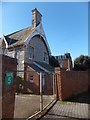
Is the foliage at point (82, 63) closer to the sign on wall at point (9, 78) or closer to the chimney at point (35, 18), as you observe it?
the chimney at point (35, 18)

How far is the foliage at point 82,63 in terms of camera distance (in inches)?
1299

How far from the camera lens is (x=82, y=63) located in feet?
116

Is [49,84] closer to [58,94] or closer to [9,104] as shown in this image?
[58,94]

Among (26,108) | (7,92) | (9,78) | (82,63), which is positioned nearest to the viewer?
(7,92)

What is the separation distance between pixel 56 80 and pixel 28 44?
7.70 metres

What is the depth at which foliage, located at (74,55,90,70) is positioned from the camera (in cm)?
3300

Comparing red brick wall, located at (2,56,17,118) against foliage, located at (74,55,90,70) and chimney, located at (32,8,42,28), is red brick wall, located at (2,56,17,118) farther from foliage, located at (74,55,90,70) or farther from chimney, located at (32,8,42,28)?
foliage, located at (74,55,90,70)

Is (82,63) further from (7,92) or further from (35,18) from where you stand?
(7,92)

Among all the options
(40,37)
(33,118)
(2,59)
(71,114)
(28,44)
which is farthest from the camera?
(40,37)

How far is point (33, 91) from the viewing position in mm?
18203

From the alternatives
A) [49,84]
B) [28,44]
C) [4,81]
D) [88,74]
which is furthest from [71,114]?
[88,74]

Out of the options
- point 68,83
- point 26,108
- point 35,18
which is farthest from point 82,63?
point 26,108

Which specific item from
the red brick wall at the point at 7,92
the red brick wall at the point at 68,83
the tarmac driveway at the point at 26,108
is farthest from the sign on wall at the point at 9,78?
the red brick wall at the point at 68,83

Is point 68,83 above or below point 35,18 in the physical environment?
below
